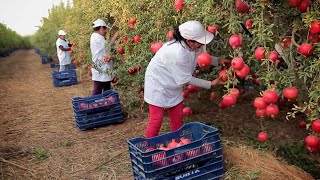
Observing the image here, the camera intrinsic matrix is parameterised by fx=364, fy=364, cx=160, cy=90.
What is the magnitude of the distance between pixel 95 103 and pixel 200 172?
9.42 ft

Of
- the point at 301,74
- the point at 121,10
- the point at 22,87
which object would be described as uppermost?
the point at 121,10

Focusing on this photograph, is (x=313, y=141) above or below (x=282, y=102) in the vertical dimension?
above

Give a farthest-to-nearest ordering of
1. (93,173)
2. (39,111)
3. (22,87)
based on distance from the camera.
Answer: (22,87) → (39,111) → (93,173)

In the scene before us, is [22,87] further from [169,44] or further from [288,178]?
[288,178]

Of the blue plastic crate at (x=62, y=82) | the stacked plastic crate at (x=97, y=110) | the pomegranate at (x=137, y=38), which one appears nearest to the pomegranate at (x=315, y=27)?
the pomegranate at (x=137, y=38)

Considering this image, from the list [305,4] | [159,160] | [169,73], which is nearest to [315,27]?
[305,4]

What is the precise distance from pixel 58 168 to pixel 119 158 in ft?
2.42

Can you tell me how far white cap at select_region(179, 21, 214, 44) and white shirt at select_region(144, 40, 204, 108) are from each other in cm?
18

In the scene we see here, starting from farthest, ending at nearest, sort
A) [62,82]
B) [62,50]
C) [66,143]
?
[62,50] < [62,82] < [66,143]

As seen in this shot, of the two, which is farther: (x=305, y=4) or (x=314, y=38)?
(x=314, y=38)

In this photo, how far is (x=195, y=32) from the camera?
3.44 metres

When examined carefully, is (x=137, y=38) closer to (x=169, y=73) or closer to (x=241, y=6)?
(x=169, y=73)

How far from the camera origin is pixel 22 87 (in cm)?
1172

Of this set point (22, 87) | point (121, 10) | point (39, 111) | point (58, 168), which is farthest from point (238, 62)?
point (22, 87)
